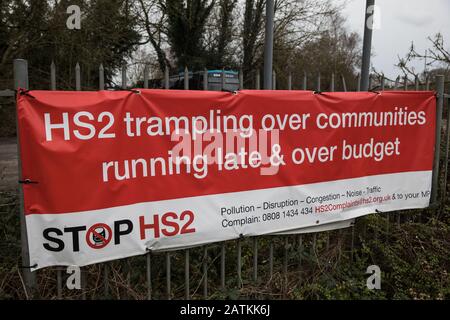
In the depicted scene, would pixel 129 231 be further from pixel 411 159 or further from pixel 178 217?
pixel 411 159

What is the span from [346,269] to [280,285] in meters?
0.74

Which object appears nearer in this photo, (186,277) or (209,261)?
(186,277)

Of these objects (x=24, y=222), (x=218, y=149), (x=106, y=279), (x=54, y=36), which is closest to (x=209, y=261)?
(x=106, y=279)

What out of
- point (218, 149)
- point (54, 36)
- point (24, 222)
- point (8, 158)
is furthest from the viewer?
point (54, 36)

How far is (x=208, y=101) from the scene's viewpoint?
297 centimetres

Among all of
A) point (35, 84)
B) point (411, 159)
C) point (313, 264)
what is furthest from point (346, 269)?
point (35, 84)

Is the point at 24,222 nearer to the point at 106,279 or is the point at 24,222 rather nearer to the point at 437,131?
the point at 106,279

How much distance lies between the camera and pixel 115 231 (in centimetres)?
274

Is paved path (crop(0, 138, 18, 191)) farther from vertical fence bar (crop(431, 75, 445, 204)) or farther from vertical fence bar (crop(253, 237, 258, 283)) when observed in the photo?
vertical fence bar (crop(431, 75, 445, 204))

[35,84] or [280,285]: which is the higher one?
[35,84]

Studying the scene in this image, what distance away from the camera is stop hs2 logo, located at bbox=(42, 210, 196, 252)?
8.58ft

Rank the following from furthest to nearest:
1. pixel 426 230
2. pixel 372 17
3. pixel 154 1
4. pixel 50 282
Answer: pixel 154 1 → pixel 372 17 → pixel 426 230 → pixel 50 282

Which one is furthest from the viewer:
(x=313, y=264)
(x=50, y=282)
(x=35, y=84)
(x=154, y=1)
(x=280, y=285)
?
(x=154, y=1)

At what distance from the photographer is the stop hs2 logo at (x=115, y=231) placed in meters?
2.62
